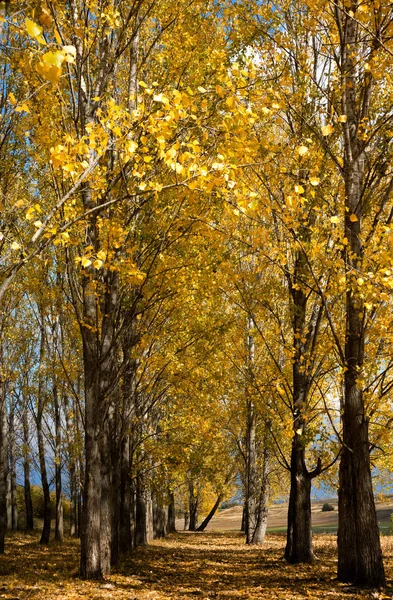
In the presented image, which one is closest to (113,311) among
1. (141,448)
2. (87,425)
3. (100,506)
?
(87,425)

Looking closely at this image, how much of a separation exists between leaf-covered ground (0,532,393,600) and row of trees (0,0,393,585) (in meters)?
0.51

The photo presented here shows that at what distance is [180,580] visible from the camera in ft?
29.4

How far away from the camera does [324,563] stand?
1102 centimetres

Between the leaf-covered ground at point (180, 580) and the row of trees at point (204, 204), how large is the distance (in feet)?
1.68

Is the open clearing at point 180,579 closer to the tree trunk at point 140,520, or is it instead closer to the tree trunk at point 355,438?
the tree trunk at point 355,438

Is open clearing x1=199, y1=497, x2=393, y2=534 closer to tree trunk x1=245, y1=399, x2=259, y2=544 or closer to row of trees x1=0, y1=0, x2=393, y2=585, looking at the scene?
tree trunk x1=245, y1=399, x2=259, y2=544

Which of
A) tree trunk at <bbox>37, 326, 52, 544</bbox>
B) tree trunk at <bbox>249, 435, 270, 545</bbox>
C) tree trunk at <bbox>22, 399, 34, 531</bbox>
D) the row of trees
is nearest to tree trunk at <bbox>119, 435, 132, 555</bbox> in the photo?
the row of trees

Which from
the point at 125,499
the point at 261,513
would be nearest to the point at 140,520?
the point at 125,499

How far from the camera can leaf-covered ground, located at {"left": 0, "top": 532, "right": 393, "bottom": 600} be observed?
7.00 metres

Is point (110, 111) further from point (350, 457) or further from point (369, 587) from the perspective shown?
point (369, 587)

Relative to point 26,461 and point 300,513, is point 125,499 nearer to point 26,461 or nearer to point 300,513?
point 300,513

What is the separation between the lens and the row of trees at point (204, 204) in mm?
4789

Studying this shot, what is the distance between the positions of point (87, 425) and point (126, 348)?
1.71 m

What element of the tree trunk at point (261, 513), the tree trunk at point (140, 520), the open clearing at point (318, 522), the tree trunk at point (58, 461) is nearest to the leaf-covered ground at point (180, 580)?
the tree trunk at point (140, 520)
